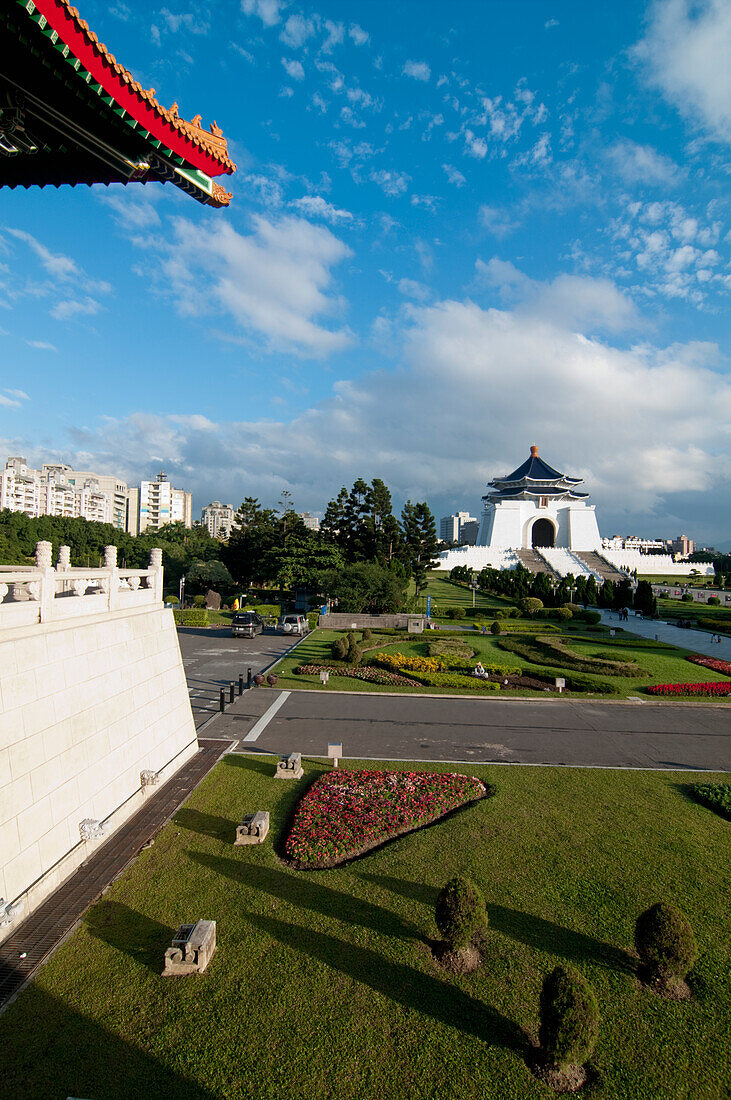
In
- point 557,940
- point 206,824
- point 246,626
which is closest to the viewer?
point 557,940

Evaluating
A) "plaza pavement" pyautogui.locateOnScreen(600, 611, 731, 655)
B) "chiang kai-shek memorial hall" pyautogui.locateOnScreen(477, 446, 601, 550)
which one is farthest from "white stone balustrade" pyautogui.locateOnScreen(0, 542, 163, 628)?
"chiang kai-shek memorial hall" pyautogui.locateOnScreen(477, 446, 601, 550)

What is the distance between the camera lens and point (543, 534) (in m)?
83.4

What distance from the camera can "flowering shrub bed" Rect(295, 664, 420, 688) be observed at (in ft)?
69.4

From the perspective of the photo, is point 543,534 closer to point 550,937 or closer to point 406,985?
point 550,937

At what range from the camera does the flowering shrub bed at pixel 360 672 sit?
833 inches

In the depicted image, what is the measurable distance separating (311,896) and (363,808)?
2.58 metres

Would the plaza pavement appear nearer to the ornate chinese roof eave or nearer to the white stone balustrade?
the white stone balustrade

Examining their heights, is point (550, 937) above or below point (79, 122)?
below

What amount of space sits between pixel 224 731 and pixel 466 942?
9.98 meters

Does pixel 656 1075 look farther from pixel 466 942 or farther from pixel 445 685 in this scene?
pixel 445 685

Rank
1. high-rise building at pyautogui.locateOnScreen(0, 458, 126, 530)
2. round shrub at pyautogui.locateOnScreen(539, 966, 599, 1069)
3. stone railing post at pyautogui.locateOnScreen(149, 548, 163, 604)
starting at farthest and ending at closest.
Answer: high-rise building at pyautogui.locateOnScreen(0, 458, 126, 530) < stone railing post at pyautogui.locateOnScreen(149, 548, 163, 604) < round shrub at pyautogui.locateOnScreen(539, 966, 599, 1069)

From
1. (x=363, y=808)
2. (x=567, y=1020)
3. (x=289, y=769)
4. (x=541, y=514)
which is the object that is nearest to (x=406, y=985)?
(x=567, y=1020)

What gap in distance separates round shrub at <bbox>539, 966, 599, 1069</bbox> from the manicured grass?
0.36 metres

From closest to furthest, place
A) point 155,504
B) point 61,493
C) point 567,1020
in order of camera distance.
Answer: point 567,1020 < point 61,493 < point 155,504
